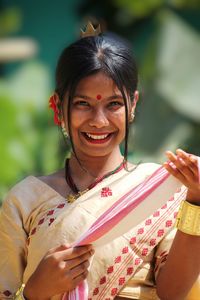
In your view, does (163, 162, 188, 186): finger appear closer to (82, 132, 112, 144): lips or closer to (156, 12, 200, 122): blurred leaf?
(82, 132, 112, 144): lips

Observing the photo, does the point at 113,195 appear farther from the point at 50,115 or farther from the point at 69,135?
the point at 50,115

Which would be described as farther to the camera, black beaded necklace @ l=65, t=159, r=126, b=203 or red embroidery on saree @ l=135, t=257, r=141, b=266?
black beaded necklace @ l=65, t=159, r=126, b=203

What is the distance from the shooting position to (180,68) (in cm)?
948

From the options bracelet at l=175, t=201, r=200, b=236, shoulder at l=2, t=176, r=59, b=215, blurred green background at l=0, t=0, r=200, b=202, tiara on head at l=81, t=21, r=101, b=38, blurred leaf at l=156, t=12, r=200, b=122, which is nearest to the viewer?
bracelet at l=175, t=201, r=200, b=236

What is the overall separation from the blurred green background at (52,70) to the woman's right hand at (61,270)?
4525mm

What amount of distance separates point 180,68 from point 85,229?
6.22 metres

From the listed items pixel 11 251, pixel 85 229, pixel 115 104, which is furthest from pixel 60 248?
pixel 115 104

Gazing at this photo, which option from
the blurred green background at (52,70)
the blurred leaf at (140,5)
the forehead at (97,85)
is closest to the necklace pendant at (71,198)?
the forehead at (97,85)

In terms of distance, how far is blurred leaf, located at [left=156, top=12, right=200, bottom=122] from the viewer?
9.32 meters

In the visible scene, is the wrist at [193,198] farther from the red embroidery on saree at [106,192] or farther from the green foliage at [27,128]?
the green foliage at [27,128]

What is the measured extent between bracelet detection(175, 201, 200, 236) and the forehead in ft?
1.85

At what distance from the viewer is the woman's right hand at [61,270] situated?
3246 mm

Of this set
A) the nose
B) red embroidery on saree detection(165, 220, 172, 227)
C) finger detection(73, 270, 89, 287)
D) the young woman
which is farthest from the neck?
finger detection(73, 270, 89, 287)

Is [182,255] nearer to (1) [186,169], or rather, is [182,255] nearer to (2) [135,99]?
(1) [186,169]
